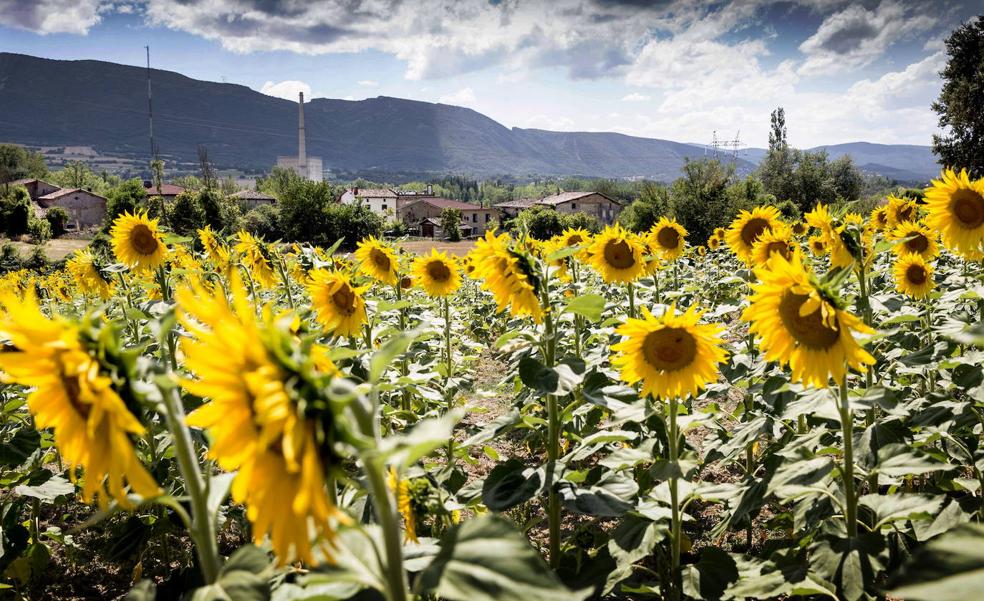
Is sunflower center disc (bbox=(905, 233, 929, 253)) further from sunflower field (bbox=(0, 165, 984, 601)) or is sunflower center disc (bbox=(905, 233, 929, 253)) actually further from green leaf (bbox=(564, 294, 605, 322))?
green leaf (bbox=(564, 294, 605, 322))

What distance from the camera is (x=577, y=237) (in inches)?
282

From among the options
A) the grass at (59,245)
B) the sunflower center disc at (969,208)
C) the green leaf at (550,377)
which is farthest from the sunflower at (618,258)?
the grass at (59,245)

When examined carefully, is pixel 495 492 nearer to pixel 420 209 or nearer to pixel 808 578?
pixel 808 578

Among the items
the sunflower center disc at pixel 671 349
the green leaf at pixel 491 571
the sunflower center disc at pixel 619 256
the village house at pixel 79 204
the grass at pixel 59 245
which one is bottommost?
the grass at pixel 59 245

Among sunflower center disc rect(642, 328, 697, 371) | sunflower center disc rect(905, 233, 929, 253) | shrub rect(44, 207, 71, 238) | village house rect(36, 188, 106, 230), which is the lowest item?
sunflower center disc rect(642, 328, 697, 371)

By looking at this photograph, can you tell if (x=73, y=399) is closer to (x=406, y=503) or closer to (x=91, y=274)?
(x=406, y=503)

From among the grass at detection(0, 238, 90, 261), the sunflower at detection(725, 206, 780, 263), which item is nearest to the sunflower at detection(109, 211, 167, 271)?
the sunflower at detection(725, 206, 780, 263)

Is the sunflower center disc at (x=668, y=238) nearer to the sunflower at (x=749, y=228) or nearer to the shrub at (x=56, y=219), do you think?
the sunflower at (x=749, y=228)

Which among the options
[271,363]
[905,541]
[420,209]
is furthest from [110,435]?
[420,209]

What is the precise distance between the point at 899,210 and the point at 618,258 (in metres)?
3.61

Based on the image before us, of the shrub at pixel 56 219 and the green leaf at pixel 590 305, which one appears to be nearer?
the green leaf at pixel 590 305

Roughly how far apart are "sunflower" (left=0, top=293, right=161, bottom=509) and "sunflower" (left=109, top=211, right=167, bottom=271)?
3.85 meters

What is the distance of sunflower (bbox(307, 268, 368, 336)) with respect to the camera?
355cm

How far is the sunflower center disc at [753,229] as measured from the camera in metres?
5.84
